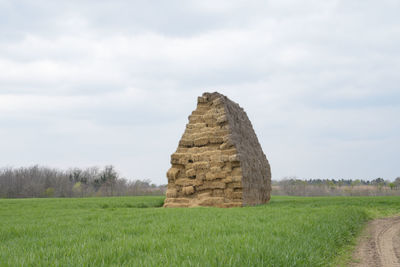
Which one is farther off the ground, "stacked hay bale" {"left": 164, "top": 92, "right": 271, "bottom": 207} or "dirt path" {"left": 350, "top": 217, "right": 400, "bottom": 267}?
"stacked hay bale" {"left": 164, "top": 92, "right": 271, "bottom": 207}

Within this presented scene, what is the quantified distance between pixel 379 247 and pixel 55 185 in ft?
164

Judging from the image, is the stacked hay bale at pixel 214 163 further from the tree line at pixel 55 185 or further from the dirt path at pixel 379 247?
the tree line at pixel 55 185

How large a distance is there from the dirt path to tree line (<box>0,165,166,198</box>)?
3391cm

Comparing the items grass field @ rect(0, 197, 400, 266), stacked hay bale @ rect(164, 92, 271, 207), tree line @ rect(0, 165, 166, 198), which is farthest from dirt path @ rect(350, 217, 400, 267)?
tree line @ rect(0, 165, 166, 198)

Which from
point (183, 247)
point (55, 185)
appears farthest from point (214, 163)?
point (55, 185)

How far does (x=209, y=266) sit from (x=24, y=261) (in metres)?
2.13

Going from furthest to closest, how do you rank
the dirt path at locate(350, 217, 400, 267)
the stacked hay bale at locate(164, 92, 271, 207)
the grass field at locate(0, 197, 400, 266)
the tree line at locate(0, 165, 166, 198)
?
the tree line at locate(0, 165, 166, 198), the stacked hay bale at locate(164, 92, 271, 207), the dirt path at locate(350, 217, 400, 267), the grass field at locate(0, 197, 400, 266)

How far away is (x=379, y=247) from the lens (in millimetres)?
6418

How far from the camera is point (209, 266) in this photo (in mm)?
3160

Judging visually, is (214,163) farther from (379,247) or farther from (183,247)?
(183,247)

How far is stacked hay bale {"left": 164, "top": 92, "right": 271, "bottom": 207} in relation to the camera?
13.4 metres

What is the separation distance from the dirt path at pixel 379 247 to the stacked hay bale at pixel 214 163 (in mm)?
5689

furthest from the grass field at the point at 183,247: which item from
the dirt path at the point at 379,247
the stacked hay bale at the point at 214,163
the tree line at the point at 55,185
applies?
the tree line at the point at 55,185

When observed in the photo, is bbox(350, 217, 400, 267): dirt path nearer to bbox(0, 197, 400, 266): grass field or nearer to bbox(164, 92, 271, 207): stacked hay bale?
bbox(0, 197, 400, 266): grass field
